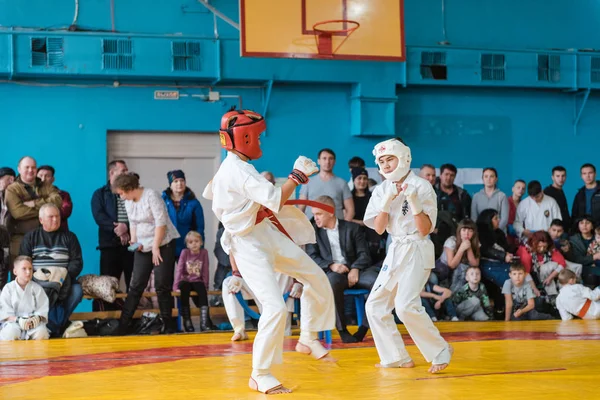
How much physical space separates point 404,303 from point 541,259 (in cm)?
516

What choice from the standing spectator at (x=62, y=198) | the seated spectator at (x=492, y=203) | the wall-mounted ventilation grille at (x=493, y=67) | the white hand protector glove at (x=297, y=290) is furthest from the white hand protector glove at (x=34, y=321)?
the wall-mounted ventilation grille at (x=493, y=67)

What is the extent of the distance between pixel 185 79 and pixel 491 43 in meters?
5.02

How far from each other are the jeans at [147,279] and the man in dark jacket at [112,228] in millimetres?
935

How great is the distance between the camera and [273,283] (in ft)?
18.6

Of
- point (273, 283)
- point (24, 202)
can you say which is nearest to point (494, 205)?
point (24, 202)

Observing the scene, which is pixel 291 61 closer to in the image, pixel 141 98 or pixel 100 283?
pixel 141 98

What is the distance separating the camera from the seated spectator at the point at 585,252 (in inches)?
433

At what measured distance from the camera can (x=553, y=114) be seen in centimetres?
1438

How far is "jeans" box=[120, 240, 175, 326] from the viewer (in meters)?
9.40

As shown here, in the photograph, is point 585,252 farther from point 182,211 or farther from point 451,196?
point 182,211

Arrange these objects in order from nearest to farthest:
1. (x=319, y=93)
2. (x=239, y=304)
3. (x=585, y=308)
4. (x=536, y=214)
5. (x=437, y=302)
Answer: (x=239, y=304), (x=437, y=302), (x=585, y=308), (x=536, y=214), (x=319, y=93)

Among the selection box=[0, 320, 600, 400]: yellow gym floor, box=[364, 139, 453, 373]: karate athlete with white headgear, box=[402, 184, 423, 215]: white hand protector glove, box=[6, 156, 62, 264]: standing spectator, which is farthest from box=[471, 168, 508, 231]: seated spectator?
box=[402, 184, 423, 215]: white hand protector glove

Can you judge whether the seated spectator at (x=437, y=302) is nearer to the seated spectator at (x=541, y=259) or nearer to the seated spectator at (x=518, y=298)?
the seated spectator at (x=518, y=298)

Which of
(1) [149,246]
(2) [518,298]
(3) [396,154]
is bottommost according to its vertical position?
(2) [518,298]
